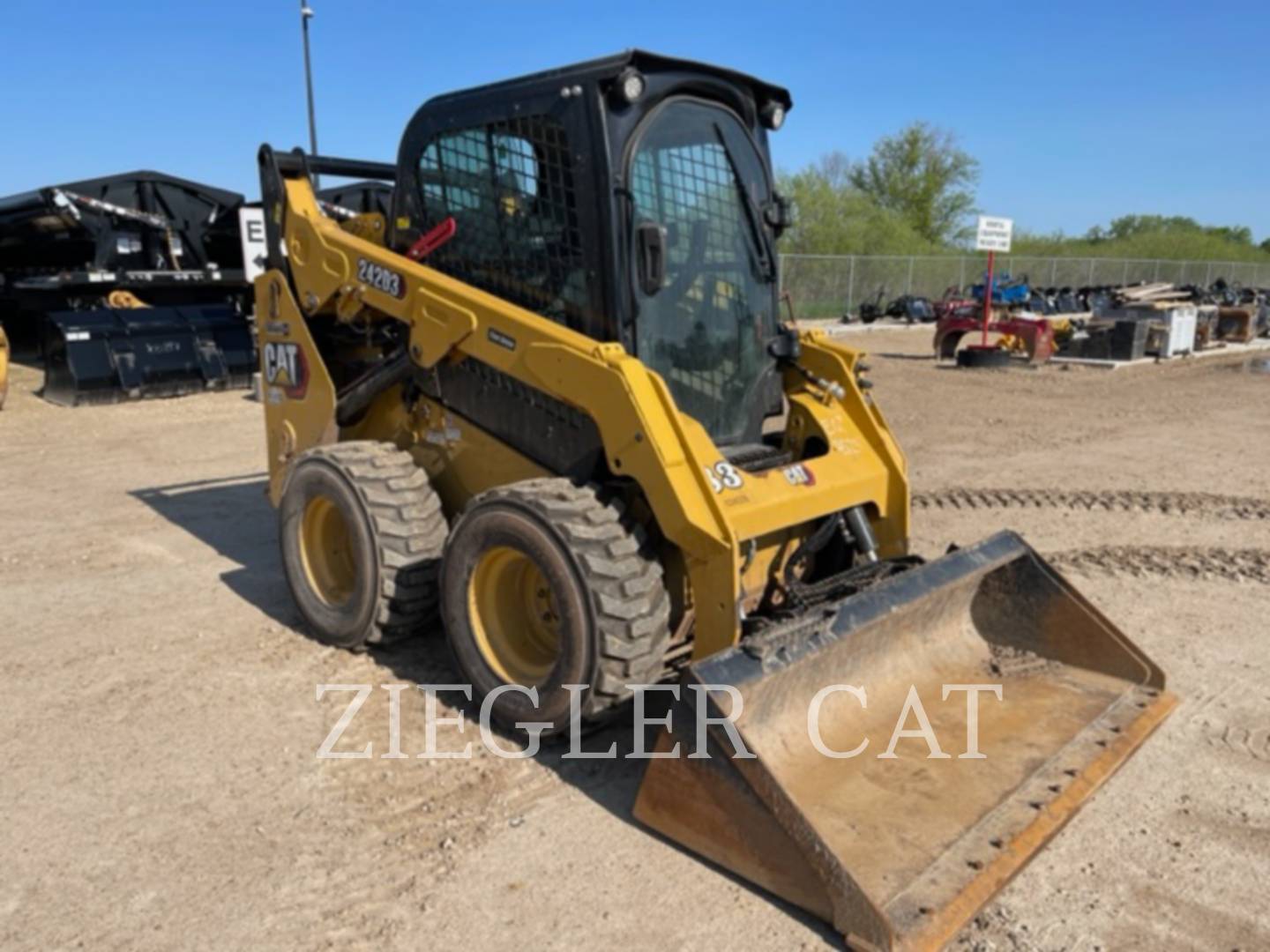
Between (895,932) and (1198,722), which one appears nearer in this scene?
(895,932)

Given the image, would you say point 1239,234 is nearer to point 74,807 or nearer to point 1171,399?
point 1171,399

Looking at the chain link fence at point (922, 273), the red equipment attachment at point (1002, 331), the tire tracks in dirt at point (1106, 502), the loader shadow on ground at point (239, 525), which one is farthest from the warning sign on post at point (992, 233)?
the loader shadow on ground at point (239, 525)

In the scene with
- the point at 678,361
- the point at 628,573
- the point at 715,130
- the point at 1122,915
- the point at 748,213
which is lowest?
the point at 1122,915

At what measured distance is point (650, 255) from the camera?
3.65m

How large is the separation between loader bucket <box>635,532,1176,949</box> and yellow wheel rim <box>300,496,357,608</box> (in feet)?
7.20

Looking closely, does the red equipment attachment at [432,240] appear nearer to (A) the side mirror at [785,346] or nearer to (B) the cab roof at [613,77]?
(B) the cab roof at [613,77]

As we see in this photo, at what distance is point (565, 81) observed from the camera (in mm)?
3648

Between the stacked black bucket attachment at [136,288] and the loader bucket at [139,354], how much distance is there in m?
0.01

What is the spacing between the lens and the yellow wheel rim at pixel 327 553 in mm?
4641

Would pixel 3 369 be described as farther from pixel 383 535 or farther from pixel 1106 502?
pixel 1106 502

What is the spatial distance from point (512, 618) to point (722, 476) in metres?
1.03

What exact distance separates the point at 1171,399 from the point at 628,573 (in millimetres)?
11496

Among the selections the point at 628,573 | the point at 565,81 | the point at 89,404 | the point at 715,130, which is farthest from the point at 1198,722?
the point at 89,404

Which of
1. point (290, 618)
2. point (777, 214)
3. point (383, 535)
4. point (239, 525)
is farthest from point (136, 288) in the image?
point (777, 214)
